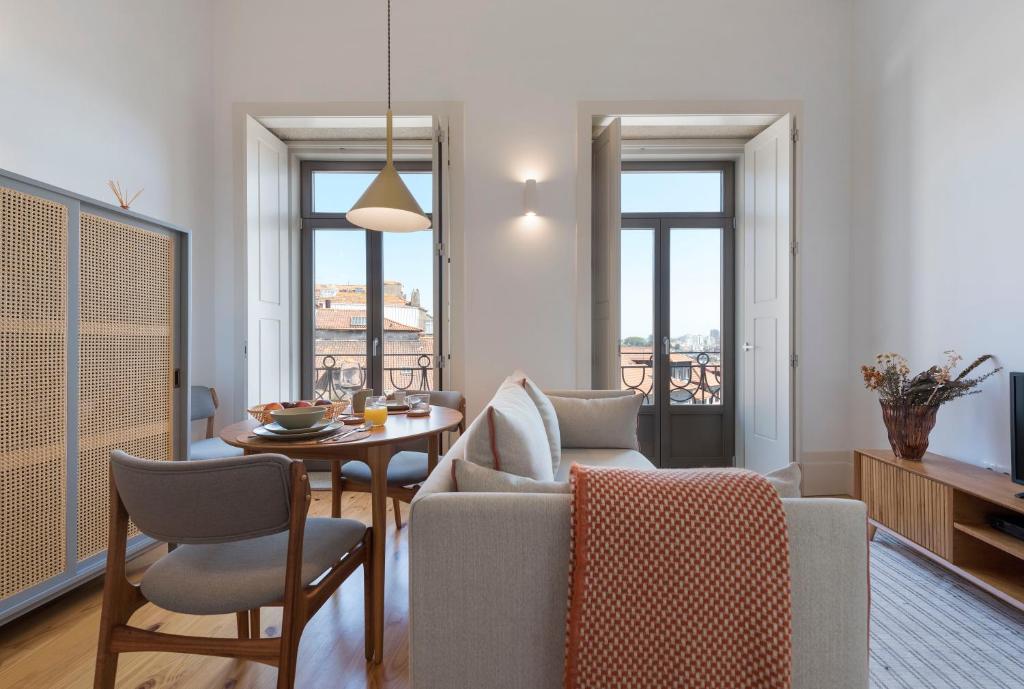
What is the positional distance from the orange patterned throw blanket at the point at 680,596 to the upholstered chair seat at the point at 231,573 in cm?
75

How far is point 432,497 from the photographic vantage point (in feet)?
3.25

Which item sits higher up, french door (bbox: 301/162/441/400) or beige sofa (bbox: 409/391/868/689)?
french door (bbox: 301/162/441/400)

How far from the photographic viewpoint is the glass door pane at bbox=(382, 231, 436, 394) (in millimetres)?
3975

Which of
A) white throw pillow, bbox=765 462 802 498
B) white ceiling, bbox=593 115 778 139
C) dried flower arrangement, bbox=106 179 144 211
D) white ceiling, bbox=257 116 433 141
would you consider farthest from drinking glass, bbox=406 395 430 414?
white ceiling, bbox=593 115 778 139

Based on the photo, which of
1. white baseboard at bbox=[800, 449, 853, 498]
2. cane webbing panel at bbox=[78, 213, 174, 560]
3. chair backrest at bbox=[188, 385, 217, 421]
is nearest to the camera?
cane webbing panel at bbox=[78, 213, 174, 560]

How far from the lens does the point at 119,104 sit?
2.60 m

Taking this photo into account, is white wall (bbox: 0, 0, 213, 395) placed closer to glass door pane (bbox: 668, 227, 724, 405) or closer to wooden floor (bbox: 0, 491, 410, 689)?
wooden floor (bbox: 0, 491, 410, 689)

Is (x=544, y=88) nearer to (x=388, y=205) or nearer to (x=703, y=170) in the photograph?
(x=703, y=170)

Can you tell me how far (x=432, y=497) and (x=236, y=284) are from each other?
2.97m

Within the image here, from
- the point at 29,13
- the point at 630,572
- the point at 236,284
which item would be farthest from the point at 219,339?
the point at 630,572

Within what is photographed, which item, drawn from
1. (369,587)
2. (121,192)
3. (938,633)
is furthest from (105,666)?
(938,633)

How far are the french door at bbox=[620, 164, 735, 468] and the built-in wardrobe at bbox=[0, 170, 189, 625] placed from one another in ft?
10.3

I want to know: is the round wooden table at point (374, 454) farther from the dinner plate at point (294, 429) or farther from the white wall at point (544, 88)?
the white wall at point (544, 88)

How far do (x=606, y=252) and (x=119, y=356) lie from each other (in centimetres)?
278
